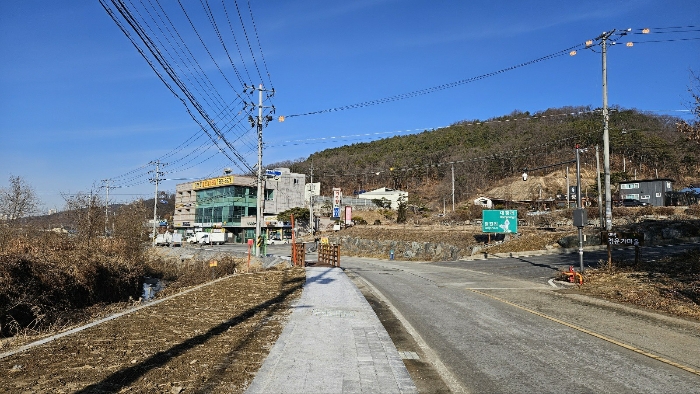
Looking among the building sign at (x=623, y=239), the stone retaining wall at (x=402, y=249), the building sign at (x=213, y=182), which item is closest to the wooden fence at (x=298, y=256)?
the building sign at (x=623, y=239)

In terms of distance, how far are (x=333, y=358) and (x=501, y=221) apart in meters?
31.7

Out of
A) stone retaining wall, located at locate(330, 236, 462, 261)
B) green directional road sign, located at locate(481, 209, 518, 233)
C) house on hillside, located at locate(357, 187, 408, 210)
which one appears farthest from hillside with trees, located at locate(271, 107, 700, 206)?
green directional road sign, located at locate(481, 209, 518, 233)

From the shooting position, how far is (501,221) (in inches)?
1430

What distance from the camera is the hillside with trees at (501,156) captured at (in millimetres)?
80125

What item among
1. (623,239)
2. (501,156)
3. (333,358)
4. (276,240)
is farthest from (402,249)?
(501,156)

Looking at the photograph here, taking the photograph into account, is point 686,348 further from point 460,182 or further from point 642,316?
point 460,182

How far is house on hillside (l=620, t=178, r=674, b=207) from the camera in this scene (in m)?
54.6

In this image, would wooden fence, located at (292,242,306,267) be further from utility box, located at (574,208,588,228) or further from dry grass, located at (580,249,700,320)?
dry grass, located at (580,249,700,320)

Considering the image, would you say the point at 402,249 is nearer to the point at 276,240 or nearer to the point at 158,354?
the point at 276,240

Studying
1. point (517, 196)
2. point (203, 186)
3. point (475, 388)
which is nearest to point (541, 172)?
point (517, 196)

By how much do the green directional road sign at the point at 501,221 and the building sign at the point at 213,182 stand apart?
49693mm

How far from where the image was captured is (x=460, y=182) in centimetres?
9619

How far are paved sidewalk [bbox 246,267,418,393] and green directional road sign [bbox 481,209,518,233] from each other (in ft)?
88.3

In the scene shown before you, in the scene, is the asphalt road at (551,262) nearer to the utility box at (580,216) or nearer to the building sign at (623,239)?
the building sign at (623,239)
